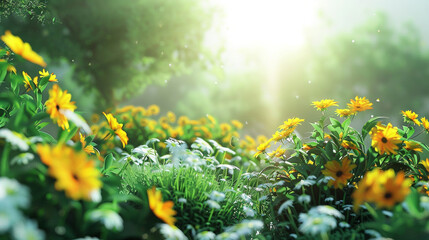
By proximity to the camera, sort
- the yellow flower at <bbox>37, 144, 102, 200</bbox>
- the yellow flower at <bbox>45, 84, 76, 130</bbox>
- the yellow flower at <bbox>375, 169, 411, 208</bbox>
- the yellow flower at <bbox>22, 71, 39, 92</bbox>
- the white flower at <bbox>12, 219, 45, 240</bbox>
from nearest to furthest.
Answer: the white flower at <bbox>12, 219, 45, 240</bbox>
the yellow flower at <bbox>37, 144, 102, 200</bbox>
the yellow flower at <bbox>375, 169, 411, 208</bbox>
the yellow flower at <bbox>45, 84, 76, 130</bbox>
the yellow flower at <bbox>22, 71, 39, 92</bbox>

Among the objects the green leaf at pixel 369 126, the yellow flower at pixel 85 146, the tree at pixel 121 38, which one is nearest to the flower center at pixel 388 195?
the green leaf at pixel 369 126

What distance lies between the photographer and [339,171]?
7.48ft

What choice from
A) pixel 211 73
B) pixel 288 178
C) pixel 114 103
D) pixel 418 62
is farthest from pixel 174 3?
pixel 418 62

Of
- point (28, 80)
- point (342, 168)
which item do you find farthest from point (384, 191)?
point (28, 80)

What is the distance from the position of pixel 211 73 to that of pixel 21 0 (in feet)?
20.1

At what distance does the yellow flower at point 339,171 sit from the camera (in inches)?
88.2

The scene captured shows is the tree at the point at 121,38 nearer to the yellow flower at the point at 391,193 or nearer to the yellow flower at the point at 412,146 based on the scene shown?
the yellow flower at the point at 412,146

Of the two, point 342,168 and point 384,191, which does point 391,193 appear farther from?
point 342,168

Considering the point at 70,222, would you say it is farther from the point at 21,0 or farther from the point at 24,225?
the point at 21,0

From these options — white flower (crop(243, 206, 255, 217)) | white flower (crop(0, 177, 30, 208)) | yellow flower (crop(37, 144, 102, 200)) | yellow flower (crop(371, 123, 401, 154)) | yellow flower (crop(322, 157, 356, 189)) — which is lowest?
white flower (crop(0, 177, 30, 208))

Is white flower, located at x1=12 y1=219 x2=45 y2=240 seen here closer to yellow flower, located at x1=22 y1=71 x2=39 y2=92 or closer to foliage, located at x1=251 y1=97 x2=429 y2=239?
foliage, located at x1=251 y1=97 x2=429 y2=239

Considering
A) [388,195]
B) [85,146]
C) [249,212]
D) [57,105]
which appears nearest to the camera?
[388,195]

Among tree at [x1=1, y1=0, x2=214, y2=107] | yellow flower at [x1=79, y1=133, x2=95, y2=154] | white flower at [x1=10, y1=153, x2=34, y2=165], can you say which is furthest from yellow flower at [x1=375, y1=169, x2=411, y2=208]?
tree at [x1=1, y1=0, x2=214, y2=107]

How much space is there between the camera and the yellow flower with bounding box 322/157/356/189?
7.35ft
